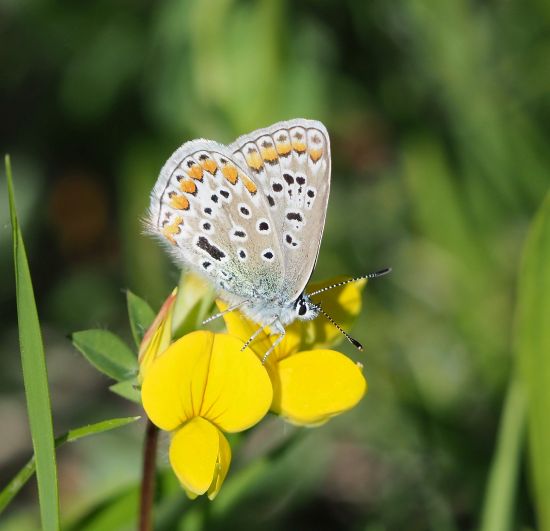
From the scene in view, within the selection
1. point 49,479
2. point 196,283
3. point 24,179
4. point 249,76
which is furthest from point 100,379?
point 49,479

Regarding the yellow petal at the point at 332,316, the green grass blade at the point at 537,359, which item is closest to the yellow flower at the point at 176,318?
the yellow petal at the point at 332,316

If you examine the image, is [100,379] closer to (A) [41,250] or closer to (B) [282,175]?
(A) [41,250]

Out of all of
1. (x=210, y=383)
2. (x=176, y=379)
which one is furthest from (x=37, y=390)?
(x=210, y=383)

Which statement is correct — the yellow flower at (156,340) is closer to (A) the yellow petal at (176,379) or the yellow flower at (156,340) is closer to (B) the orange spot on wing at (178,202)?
(A) the yellow petal at (176,379)

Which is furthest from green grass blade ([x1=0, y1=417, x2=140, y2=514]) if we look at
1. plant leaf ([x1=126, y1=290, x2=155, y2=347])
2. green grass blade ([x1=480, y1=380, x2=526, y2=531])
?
green grass blade ([x1=480, y1=380, x2=526, y2=531])

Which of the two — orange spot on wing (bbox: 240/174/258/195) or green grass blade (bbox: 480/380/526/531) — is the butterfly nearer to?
orange spot on wing (bbox: 240/174/258/195)

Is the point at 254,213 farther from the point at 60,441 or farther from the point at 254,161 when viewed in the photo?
the point at 60,441

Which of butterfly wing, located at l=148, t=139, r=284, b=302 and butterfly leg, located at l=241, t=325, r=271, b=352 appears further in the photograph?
butterfly wing, located at l=148, t=139, r=284, b=302
